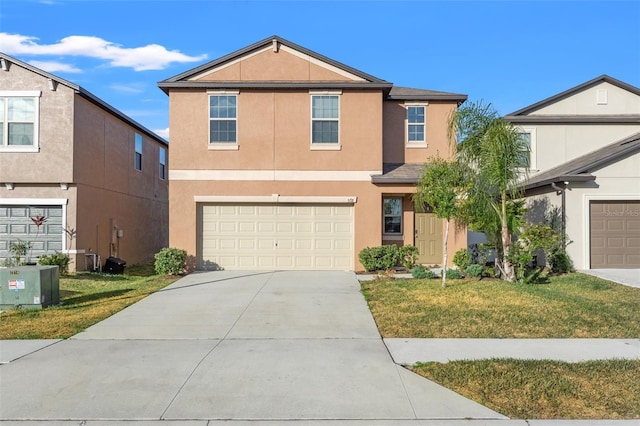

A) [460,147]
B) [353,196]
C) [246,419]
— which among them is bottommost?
[246,419]

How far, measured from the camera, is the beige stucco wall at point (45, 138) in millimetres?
15172

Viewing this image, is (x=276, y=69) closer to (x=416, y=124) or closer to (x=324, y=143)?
(x=324, y=143)

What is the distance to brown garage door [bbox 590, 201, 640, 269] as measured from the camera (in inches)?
588

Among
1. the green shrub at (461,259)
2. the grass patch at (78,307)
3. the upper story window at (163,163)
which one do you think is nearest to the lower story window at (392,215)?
the green shrub at (461,259)

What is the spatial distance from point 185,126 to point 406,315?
1035cm

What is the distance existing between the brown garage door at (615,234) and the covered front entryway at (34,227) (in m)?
17.8

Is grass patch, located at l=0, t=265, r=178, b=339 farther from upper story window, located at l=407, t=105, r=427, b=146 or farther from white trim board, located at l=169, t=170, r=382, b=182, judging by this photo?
A: upper story window, located at l=407, t=105, r=427, b=146

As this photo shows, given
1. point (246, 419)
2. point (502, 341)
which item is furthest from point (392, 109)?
point (246, 419)

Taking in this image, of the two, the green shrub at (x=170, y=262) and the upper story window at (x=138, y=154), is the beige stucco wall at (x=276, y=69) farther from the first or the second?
the upper story window at (x=138, y=154)

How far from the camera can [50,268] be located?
10242mm

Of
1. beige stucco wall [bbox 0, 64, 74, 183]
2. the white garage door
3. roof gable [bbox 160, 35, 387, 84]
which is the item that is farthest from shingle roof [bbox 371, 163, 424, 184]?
beige stucco wall [bbox 0, 64, 74, 183]

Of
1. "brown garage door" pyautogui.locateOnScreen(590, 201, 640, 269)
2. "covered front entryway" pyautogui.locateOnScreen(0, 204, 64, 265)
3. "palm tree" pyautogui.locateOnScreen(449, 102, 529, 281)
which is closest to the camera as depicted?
"palm tree" pyautogui.locateOnScreen(449, 102, 529, 281)

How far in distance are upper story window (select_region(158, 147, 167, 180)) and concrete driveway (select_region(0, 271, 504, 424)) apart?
15462 mm

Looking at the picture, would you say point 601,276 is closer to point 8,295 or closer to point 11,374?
point 11,374
